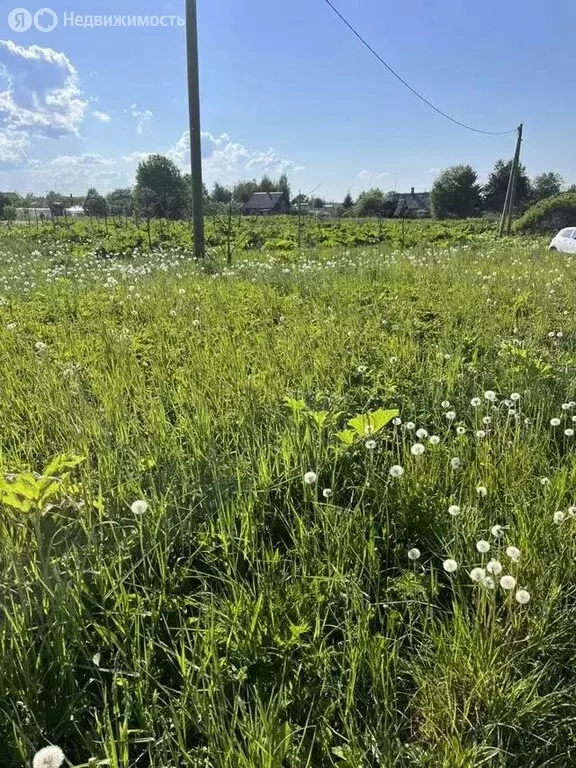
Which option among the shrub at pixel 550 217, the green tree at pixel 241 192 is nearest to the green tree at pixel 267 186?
the green tree at pixel 241 192

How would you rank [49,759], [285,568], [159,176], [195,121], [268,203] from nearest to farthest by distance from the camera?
[49,759] → [285,568] → [195,121] → [159,176] → [268,203]

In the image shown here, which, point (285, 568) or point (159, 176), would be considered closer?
point (285, 568)

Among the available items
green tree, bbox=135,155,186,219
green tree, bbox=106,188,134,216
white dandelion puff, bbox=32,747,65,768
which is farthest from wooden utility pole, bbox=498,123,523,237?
green tree, bbox=135,155,186,219

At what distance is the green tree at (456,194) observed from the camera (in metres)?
66.1

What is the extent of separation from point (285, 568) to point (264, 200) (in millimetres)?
79971

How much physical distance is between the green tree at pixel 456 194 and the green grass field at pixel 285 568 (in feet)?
226

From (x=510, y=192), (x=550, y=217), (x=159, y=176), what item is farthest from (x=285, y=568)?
(x=159, y=176)

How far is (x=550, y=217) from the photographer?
3481 centimetres

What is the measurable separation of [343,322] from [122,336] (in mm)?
2158

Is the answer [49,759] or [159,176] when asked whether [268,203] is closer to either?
[159,176]

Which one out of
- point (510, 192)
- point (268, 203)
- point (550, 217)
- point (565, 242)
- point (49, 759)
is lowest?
point (49, 759)

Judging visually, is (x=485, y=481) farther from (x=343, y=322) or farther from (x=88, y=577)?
(x=343, y=322)

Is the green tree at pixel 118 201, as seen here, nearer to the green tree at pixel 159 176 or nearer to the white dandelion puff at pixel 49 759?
the green tree at pixel 159 176

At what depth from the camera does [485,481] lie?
2.42 m
